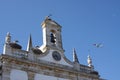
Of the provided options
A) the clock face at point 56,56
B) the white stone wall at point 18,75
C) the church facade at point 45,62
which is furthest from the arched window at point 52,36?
the white stone wall at point 18,75

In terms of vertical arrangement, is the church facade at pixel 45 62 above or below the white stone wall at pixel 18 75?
above

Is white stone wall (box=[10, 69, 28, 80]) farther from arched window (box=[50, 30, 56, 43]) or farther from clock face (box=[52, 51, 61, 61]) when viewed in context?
arched window (box=[50, 30, 56, 43])

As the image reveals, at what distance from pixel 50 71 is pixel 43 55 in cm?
182

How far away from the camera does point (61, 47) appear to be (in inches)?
1437

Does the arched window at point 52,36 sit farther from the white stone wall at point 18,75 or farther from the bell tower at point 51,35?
the white stone wall at point 18,75

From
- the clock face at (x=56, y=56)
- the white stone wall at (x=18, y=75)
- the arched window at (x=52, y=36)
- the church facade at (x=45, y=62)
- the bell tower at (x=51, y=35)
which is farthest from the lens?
the arched window at (x=52, y=36)

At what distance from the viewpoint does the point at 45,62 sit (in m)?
33.8

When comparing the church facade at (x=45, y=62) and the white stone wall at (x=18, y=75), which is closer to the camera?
the white stone wall at (x=18, y=75)

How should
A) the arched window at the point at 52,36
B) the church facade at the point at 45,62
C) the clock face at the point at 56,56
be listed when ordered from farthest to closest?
the arched window at the point at 52,36, the clock face at the point at 56,56, the church facade at the point at 45,62

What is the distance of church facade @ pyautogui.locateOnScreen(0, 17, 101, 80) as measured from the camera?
31.5m

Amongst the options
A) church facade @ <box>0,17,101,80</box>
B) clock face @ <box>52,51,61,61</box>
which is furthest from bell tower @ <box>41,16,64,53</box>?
clock face @ <box>52,51,61,61</box>

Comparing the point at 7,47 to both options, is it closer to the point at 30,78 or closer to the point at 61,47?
the point at 30,78

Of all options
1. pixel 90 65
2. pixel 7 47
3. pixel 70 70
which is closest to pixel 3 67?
pixel 7 47

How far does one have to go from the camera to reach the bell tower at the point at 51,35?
35656 millimetres
